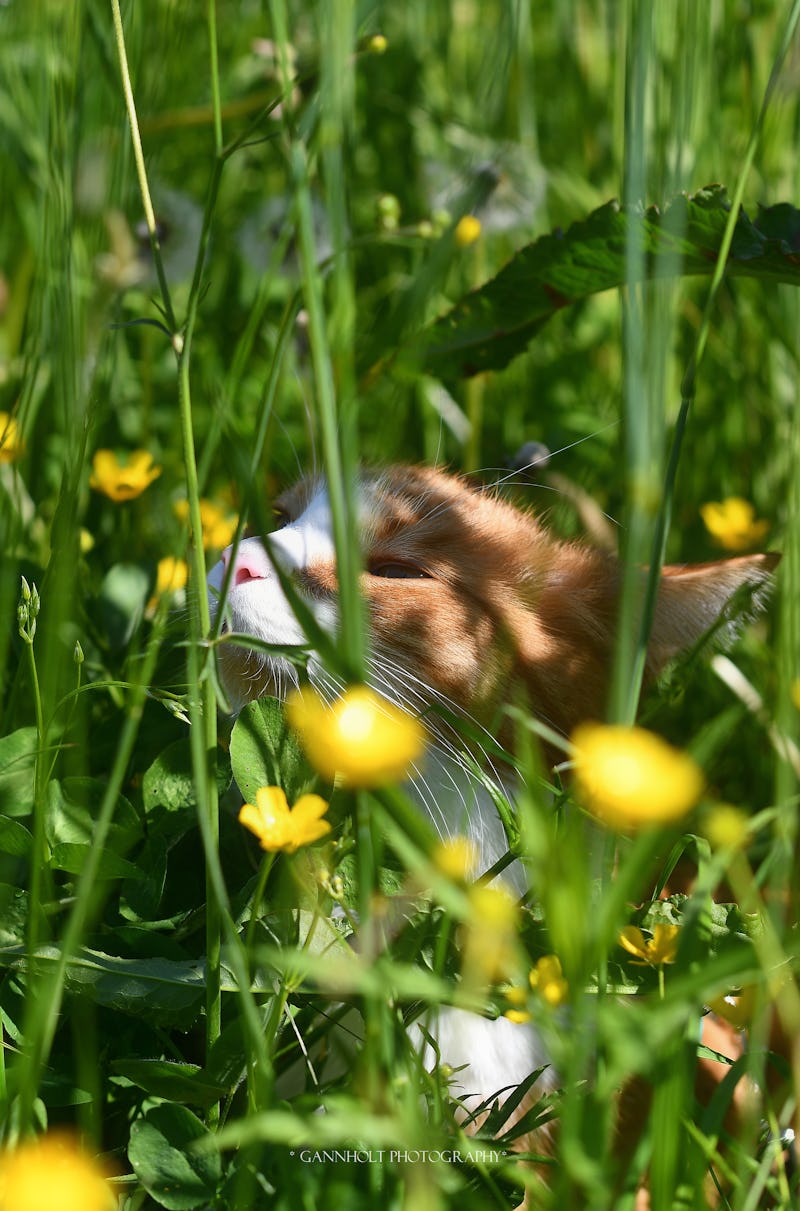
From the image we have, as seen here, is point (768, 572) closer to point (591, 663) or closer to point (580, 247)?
point (591, 663)

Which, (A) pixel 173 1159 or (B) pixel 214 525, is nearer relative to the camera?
(A) pixel 173 1159

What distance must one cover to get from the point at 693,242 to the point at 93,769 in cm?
80

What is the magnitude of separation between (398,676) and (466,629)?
0.30ft

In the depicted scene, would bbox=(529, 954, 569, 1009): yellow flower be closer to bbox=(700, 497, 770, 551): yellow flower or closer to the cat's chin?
the cat's chin

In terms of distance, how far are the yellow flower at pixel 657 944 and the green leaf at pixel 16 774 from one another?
1.70 ft

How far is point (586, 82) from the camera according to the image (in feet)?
7.35

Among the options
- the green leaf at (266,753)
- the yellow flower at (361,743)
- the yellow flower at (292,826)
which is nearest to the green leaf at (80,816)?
the green leaf at (266,753)

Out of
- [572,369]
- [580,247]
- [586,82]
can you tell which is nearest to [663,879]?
[580,247]

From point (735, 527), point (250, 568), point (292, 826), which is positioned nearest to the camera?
point (292, 826)

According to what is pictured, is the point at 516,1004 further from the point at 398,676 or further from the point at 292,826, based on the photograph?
the point at 398,676

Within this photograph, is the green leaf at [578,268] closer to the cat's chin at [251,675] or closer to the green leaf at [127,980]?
the cat's chin at [251,675]

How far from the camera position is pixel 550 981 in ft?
2.38

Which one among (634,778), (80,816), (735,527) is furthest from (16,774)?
(735,527)

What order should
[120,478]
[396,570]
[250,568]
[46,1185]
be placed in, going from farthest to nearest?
[120,478], [396,570], [250,568], [46,1185]
